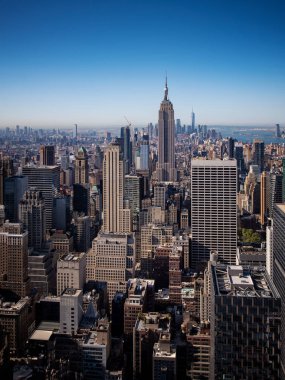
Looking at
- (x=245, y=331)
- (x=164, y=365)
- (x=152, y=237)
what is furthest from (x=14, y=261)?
(x=245, y=331)

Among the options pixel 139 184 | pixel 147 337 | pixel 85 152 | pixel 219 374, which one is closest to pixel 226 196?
pixel 139 184

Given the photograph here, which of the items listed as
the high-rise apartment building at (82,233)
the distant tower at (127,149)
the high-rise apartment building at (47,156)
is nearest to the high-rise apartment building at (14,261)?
the high-rise apartment building at (82,233)

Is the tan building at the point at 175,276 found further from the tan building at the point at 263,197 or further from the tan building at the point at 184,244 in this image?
the tan building at the point at 263,197

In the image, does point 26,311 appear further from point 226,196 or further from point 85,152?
point 85,152

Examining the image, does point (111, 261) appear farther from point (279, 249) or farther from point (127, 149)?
point (127, 149)

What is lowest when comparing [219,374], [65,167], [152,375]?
[152,375]

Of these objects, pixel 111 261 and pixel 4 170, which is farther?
pixel 4 170
